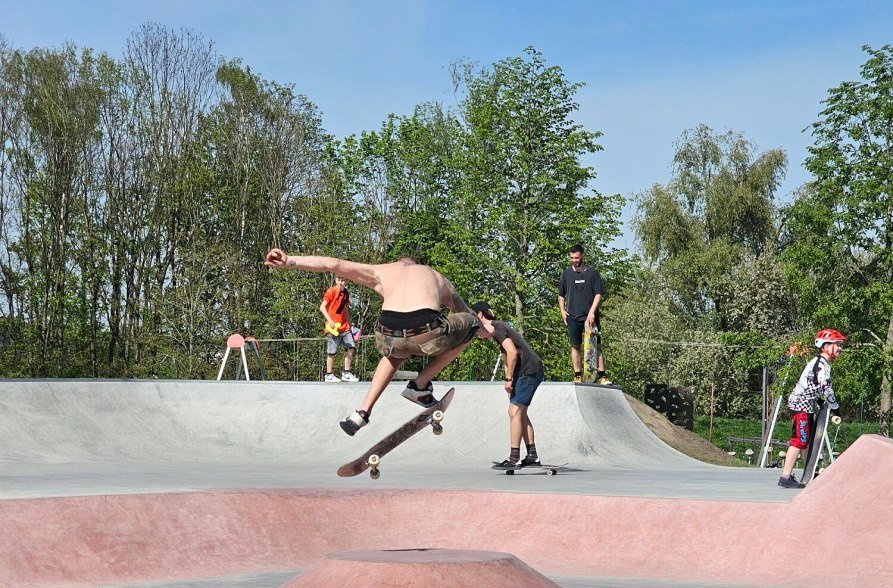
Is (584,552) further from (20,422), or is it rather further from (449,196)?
(449,196)

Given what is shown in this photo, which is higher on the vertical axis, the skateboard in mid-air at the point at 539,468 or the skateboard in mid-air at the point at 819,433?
the skateboard in mid-air at the point at 819,433

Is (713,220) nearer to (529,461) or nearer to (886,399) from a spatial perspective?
(886,399)

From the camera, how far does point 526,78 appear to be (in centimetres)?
3941

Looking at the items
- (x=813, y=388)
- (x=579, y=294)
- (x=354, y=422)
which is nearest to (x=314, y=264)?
(x=354, y=422)

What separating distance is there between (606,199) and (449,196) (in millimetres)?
6701

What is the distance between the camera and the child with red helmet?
1053 cm

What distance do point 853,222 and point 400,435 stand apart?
31.1 metres

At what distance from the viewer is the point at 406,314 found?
730 centimetres

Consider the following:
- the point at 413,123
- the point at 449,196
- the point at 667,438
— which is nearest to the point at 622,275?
the point at 449,196

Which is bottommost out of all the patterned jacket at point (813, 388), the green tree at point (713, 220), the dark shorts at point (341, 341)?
the patterned jacket at point (813, 388)

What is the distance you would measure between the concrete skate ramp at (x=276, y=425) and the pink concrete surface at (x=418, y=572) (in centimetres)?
802

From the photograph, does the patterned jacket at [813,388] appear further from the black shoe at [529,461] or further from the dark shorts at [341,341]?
the dark shorts at [341,341]

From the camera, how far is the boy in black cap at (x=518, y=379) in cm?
1170

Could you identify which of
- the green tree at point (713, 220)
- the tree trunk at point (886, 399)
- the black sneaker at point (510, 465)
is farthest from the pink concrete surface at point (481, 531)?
the green tree at point (713, 220)
